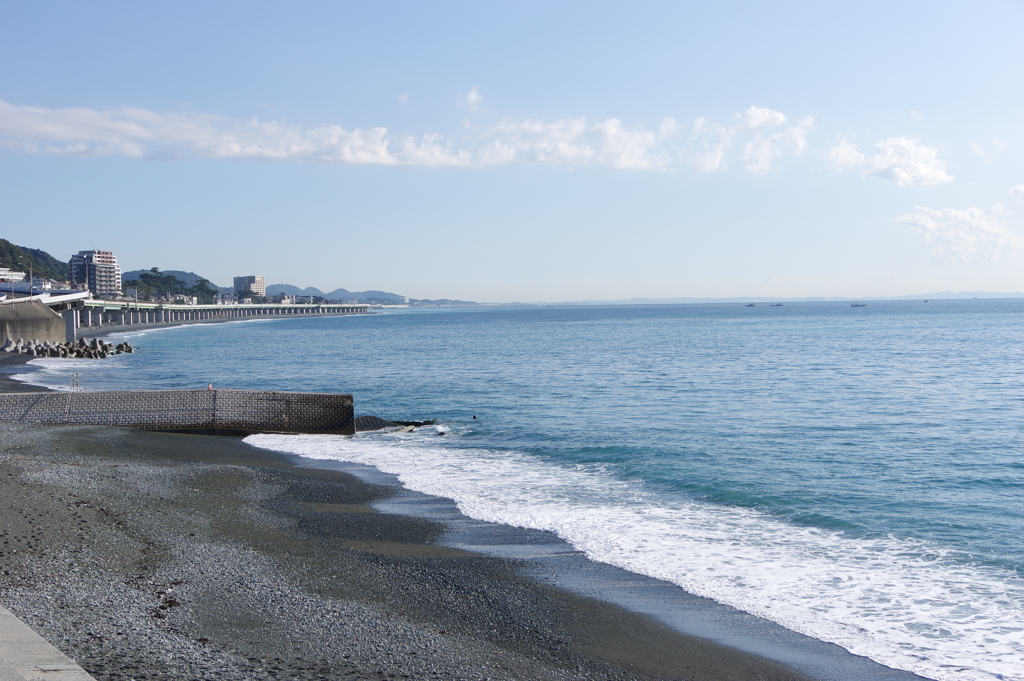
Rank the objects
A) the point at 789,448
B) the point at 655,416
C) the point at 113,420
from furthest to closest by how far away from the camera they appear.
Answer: the point at 655,416
the point at 113,420
the point at 789,448

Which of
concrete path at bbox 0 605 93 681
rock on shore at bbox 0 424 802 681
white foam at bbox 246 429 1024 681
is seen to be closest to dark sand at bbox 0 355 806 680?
rock on shore at bbox 0 424 802 681

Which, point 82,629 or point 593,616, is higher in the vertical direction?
point 82,629

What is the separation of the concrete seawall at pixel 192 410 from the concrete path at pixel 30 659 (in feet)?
55.6

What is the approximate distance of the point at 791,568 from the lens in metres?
11.2

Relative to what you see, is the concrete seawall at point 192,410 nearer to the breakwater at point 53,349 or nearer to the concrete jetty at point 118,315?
the breakwater at point 53,349

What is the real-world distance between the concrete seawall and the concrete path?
55.6 feet

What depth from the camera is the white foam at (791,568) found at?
8734 mm

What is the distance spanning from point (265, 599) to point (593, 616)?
13.3 feet

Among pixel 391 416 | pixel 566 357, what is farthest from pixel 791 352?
pixel 391 416

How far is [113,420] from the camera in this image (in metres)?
23.1

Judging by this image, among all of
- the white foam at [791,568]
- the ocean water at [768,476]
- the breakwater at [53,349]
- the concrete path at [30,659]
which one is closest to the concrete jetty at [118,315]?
the breakwater at [53,349]

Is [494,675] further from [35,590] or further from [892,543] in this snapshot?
[892,543]

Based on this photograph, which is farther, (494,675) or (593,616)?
(593,616)

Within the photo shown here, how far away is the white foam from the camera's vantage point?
8734 mm
